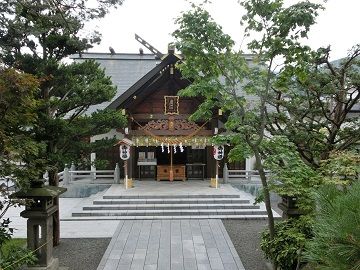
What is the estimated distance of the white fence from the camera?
1825cm

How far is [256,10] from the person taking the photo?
666cm

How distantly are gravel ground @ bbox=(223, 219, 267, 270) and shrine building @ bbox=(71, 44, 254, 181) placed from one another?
14.3 feet

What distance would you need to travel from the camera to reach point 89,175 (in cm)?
1908

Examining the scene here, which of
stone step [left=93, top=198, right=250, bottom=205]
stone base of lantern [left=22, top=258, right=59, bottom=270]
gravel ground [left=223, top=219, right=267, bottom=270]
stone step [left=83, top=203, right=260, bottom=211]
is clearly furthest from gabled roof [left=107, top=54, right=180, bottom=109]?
stone base of lantern [left=22, top=258, right=59, bottom=270]

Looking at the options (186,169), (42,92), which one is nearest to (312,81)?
(42,92)

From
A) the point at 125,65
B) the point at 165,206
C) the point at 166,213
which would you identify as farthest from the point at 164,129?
the point at 125,65

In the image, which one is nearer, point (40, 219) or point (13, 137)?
point (13, 137)

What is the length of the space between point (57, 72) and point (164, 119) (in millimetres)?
9050

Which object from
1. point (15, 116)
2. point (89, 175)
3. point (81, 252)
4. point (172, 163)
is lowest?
point (81, 252)

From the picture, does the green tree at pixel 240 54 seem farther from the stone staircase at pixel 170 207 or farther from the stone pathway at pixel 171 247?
the stone staircase at pixel 170 207

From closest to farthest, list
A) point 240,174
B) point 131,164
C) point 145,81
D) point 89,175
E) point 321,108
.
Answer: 1. point 321,108
2. point 145,81
3. point 131,164
4. point 89,175
5. point 240,174

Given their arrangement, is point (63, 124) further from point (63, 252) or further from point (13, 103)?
point (63, 252)

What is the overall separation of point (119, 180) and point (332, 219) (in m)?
17.0

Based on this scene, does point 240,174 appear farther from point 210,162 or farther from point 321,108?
point 321,108
